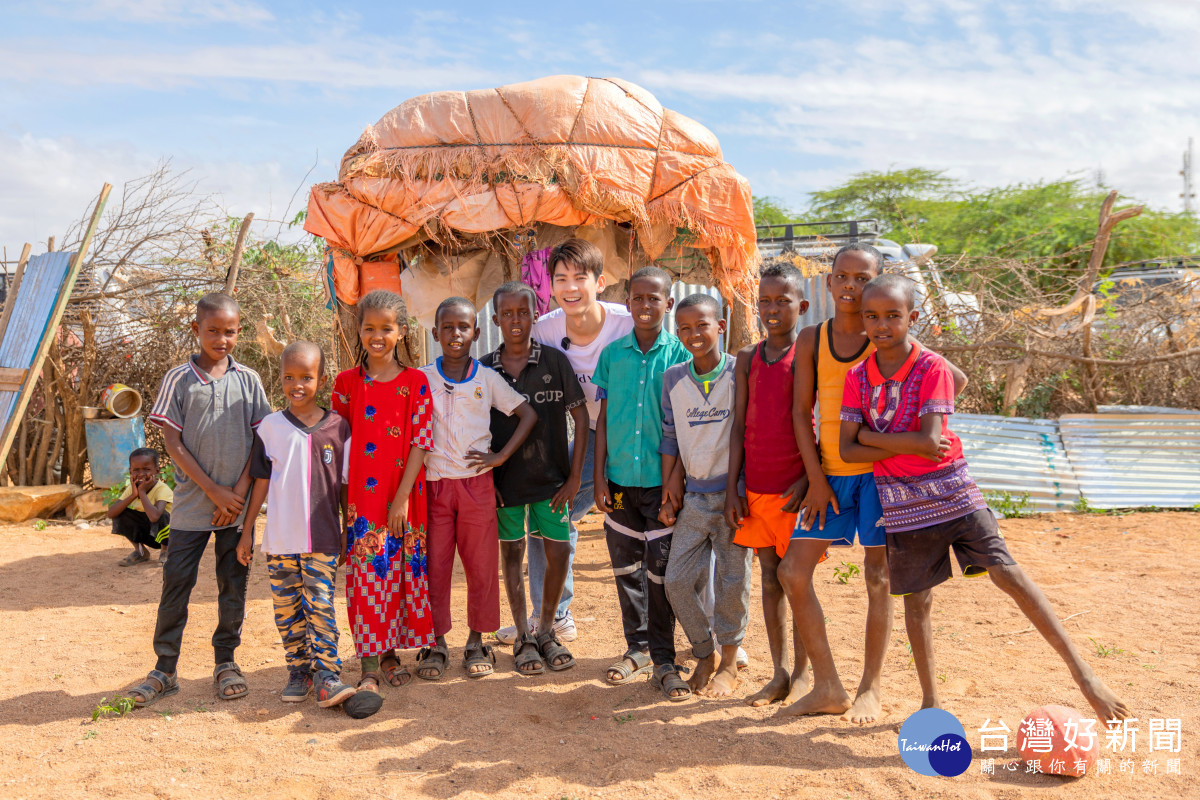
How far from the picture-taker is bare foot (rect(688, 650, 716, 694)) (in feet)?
11.0

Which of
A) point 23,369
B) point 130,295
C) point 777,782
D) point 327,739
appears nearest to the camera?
point 777,782

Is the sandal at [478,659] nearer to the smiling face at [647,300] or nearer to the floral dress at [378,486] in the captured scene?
the floral dress at [378,486]

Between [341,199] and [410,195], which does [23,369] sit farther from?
[410,195]

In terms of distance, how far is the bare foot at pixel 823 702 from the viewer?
298 centimetres

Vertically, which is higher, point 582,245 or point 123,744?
point 582,245

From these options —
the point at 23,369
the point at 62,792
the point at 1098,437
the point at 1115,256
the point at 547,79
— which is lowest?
the point at 62,792

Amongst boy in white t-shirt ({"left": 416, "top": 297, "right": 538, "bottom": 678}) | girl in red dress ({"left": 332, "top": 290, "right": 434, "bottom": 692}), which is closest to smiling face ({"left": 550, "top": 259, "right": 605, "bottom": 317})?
Result: boy in white t-shirt ({"left": 416, "top": 297, "right": 538, "bottom": 678})

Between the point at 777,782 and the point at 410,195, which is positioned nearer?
the point at 777,782

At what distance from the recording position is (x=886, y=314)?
8.78 ft

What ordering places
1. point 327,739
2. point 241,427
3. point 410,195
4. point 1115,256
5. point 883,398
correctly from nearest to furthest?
point 883,398
point 327,739
point 241,427
point 410,195
point 1115,256

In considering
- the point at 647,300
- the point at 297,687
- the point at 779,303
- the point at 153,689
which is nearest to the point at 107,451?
the point at 153,689

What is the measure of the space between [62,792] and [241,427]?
1.37 m

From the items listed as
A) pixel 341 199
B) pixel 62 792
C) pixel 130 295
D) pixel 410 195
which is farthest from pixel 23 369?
pixel 62 792

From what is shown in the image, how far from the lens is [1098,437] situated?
711cm
